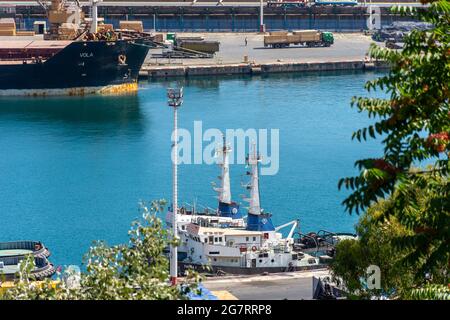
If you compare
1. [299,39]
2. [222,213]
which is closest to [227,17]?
[299,39]

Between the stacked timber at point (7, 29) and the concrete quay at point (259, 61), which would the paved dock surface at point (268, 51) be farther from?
the stacked timber at point (7, 29)

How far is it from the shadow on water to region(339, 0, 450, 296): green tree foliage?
40195mm

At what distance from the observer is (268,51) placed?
79.1 m

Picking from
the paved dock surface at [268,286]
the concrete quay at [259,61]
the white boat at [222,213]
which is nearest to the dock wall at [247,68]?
the concrete quay at [259,61]

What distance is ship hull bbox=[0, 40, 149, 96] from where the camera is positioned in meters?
64.2

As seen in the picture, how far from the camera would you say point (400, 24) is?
3447 inches

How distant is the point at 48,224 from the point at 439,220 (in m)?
23.8

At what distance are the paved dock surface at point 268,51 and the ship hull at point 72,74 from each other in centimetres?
908

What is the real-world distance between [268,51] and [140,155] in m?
Answer: 35.9

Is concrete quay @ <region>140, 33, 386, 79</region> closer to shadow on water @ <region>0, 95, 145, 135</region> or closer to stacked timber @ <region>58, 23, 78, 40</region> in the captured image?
stacked timber @ <region>58, 23, 78, 40</region>

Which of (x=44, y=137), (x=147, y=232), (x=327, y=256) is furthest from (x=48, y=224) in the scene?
(x=147, y=232)

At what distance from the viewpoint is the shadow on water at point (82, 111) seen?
5278 cm

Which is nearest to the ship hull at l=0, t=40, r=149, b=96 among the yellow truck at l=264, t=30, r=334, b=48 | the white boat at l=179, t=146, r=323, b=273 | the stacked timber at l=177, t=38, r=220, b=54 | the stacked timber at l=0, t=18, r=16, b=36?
the stacked timber at l=0, t=18, r=16, b=36
